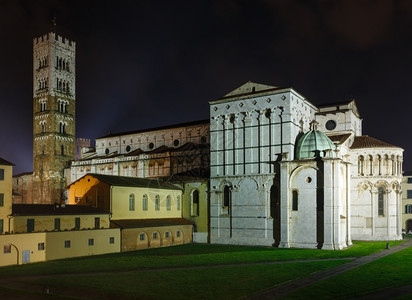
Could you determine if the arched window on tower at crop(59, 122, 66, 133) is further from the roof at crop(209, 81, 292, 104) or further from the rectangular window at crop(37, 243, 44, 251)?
the rectangular window at crop(37, 243, 44, 251)

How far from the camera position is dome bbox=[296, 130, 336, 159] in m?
47.2

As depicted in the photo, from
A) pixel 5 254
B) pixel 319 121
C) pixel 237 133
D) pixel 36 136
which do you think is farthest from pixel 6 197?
pixel 36 136

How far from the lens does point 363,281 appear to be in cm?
2725

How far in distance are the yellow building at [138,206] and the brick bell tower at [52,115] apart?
37.3m

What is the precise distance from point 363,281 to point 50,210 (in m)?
28.8

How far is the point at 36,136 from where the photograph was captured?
89.1 m

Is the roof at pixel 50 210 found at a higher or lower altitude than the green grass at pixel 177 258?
higher

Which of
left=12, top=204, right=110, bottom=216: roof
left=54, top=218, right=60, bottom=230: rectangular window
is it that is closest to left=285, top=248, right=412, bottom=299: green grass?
left=54, top=218, right=60, bottom=230: rectangular window

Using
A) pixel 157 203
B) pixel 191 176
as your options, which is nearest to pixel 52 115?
pixel 191 176

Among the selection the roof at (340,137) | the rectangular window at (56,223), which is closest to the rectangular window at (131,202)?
the rectangular window at (56,223)

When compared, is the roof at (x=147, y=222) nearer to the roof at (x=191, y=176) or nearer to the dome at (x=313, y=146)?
the roof at (x=191, y=176)

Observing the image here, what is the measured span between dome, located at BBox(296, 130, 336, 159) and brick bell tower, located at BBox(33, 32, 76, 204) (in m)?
54.5

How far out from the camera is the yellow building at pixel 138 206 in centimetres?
4688

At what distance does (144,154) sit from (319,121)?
1169 inches
